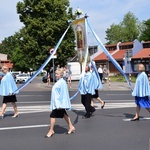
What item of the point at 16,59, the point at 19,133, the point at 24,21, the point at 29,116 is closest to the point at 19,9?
the point at 24,21

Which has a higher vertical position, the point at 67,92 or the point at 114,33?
the point at 114,33

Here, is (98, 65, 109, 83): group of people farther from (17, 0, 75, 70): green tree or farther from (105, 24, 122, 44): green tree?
(105, 24, 122, 44): green tree

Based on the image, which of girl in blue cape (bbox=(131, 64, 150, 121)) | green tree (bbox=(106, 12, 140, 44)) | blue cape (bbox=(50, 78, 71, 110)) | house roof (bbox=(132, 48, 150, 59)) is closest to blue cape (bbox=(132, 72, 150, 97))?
girl in blue cape (bbox=(131, 64, 150, 121))

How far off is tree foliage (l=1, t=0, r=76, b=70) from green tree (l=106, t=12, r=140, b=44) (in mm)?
55130

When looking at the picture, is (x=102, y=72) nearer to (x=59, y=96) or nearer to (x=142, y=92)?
(x=142, y=92)

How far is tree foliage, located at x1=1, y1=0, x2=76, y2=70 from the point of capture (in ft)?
117

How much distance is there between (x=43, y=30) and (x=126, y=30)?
58.4 meters

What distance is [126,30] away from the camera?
9094 cm

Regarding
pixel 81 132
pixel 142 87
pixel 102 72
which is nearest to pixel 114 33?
pixel 102 72

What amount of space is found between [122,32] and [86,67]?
276ft

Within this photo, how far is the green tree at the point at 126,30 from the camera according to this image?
9031 cm

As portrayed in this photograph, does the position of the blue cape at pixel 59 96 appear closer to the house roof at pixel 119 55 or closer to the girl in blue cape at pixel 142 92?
the girl in blue cape at pixel 142 92

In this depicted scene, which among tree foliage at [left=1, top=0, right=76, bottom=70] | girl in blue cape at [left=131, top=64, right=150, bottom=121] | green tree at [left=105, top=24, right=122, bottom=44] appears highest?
green tree at [left=105, top=24, right=122, bottom=44]

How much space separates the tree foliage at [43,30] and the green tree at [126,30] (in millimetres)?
55130
